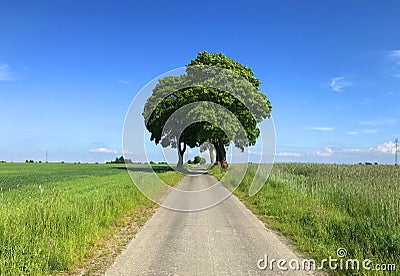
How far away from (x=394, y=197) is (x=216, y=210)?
5933 millimetres

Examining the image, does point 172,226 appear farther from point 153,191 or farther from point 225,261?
point 153,191

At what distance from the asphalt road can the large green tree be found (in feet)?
79.5

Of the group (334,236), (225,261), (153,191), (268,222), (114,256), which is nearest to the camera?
(225,261)

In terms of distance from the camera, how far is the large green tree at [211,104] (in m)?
36.2

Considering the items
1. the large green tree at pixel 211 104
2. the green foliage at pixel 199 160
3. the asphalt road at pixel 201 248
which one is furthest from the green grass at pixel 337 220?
the green foliage at pixel 199 160

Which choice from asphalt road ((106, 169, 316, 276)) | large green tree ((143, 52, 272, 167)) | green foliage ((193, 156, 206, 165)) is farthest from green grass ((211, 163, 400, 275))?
green foliage ((193, 156, 206, 165))

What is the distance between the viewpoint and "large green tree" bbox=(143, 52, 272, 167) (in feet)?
119

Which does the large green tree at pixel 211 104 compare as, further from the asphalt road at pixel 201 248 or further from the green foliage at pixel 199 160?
the green foliage at pixel 199 160

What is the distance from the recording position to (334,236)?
841 centimetres

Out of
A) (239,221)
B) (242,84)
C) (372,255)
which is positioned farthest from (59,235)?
(242,84)

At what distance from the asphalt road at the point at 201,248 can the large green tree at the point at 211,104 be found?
79.5ft

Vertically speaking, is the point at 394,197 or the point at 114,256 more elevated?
the point at 394,197

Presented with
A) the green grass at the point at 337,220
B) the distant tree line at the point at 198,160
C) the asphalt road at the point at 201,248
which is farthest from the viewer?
the distant tree line at the point at 198,160

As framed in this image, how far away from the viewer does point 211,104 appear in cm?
3600
